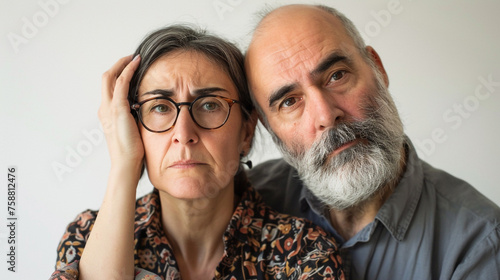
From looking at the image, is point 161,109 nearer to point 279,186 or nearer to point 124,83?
point 124,83

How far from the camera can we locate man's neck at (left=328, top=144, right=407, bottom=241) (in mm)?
1947

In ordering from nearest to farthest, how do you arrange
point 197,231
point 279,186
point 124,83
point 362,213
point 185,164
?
point 185,164 < point 124,83 < point 197,231 < point 362,213 < point 279,186

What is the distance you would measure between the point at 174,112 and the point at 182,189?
28 cm

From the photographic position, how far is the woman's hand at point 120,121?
1699mm

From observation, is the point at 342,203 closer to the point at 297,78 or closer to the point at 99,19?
the point at 297,78

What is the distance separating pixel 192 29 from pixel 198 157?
1.91 feet

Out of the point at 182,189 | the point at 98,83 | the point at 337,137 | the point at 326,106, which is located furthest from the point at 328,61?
the point at 98,83

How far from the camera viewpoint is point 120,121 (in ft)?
5.62

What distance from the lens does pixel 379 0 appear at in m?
2.89

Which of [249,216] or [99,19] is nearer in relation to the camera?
[249,216]

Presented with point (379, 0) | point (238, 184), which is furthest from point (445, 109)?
point (238, 184)

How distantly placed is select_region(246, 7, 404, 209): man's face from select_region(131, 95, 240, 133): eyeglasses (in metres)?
0.24

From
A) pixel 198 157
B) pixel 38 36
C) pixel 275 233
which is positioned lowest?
pixel 275 233

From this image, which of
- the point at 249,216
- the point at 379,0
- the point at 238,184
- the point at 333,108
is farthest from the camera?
the point at 379,0
